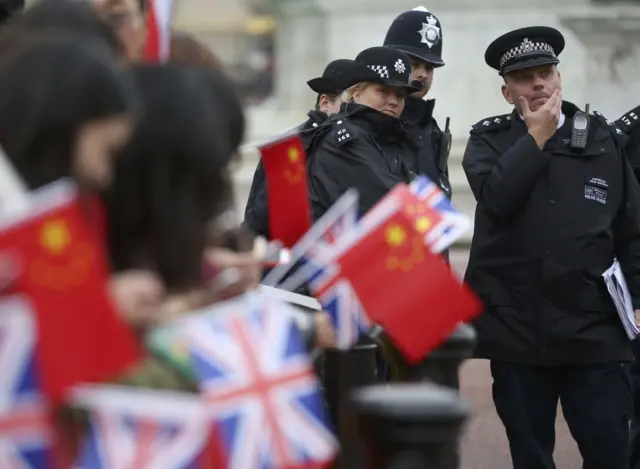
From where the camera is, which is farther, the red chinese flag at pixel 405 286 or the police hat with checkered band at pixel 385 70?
the police hat with checkered band at pixel 385 70

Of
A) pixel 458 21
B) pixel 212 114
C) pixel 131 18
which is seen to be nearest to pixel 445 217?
pixel 131 18

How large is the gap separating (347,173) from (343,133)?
0.19 m

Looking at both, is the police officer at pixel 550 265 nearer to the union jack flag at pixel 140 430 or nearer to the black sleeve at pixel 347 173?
the black sleeve at pixel 347 173

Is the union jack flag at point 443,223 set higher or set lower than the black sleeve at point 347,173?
higher

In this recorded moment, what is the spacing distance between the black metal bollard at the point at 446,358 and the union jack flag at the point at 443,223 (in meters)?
0.30

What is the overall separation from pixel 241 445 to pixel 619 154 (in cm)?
390

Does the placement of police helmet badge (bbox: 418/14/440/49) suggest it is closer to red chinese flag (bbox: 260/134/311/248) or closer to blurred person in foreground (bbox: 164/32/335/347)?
red chinese flag (bbox: 260/134/311/248)

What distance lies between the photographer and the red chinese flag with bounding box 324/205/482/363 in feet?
13.1

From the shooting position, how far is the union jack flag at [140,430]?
2924 mm

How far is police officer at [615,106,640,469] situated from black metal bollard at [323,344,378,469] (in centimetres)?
274

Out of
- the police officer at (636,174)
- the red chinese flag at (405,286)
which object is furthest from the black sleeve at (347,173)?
the red chinese flag at (405,286)

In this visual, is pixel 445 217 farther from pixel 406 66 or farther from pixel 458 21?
pixel 458 21

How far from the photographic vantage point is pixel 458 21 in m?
14.8

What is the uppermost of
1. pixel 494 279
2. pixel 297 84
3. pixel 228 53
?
pixel 494 279
